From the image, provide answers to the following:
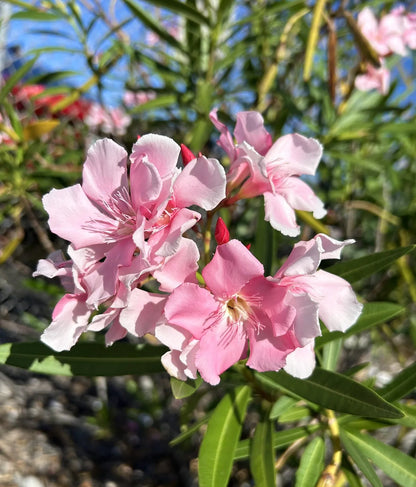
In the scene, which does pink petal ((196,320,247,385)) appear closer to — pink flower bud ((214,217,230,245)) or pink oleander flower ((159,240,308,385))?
pink oleander flower ((159,240,308,385))

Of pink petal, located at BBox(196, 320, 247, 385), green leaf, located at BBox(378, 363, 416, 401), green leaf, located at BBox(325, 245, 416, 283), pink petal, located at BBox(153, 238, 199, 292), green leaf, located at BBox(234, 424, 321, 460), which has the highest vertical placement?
pink petal, located at BBox(153, 238, 199, 292)

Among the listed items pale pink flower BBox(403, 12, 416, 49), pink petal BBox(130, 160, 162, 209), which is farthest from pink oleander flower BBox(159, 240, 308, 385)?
pale pink flower BBox(403, 12, 416, 49)

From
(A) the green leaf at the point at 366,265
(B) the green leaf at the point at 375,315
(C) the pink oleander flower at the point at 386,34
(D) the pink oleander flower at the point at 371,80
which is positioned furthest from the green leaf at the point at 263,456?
(C) the pink oleander flower at the point at 386,34

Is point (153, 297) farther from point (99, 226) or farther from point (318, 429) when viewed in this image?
point (318, 429)

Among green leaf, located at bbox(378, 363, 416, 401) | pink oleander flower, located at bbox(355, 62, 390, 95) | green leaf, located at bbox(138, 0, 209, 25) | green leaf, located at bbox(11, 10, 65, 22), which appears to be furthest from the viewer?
pink oleander flower, located at bbox(355, 62, 390, 95)

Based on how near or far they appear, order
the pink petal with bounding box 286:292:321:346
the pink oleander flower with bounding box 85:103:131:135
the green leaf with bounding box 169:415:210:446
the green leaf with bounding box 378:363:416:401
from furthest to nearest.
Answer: the pink oleander flower with bounding box 85:103:131:135, the green leaf with bounding box 378:363:416:401, the green leaf with bounding box 169:415:210:446, the pink petal with bounding box 286:292:321:346

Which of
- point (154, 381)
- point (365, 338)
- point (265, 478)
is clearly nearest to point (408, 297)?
point (365, 338)

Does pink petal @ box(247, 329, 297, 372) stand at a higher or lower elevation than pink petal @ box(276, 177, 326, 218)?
lower
